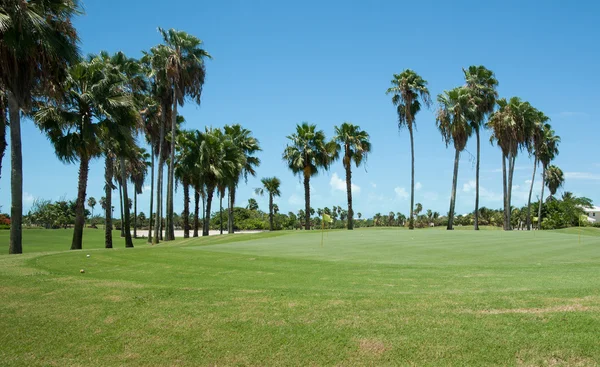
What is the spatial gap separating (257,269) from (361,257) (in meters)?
5.52

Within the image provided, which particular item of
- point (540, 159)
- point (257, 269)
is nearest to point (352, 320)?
point (257, 269)

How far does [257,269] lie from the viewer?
1339 centimetres

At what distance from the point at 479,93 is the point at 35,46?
45.1 m

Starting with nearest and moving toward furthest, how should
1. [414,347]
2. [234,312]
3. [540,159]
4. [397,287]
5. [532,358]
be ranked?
[532,358]
[414,347]
[234,312]
[397,287]
[540,159]

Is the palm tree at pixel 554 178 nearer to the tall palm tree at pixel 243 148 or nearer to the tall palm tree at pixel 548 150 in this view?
the tall palm tree at pixel 548 150

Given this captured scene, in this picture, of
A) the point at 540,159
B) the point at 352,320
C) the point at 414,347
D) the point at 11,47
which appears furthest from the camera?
the point at 540,159

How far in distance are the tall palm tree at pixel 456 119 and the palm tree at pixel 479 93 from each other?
3.80 feet

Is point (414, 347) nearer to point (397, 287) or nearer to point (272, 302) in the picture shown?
point (272, 302)

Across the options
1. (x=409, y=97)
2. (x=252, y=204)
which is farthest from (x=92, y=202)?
(x=409, y=97)

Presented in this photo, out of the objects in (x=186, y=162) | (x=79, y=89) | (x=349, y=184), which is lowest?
(x=349, y=184)

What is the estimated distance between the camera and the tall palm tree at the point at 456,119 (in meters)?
47.3

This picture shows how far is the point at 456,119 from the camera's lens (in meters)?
47.5

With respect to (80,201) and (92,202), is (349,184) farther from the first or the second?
(92,202)

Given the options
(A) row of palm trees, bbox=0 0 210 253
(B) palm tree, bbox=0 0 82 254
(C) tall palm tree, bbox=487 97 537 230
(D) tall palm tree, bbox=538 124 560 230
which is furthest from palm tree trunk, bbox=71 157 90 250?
(D) tall palm tree, bbox=538 124 560 230
